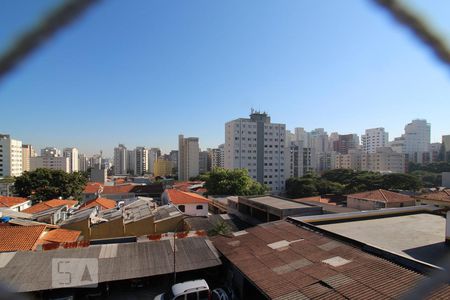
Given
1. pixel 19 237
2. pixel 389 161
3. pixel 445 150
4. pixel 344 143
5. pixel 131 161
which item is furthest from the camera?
pixel 344 143

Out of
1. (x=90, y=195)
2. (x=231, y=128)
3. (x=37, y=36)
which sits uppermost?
(x=231, y=128)

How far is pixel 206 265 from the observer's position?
328 inches

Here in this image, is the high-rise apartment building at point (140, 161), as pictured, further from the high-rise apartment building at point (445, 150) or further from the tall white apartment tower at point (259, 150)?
the high-rise apartment building at point (445, 150)

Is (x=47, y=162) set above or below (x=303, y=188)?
above

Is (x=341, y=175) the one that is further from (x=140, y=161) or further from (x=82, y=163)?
(x=82, y=163)

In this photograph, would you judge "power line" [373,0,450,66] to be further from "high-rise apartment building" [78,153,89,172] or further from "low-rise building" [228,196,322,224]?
"high-rise apartment building" [78,153,89,172]

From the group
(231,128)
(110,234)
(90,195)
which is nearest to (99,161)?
(231,128)

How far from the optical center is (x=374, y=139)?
82.9m

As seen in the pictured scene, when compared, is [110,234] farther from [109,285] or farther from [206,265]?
[206,265]

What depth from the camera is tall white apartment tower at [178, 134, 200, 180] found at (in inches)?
2394

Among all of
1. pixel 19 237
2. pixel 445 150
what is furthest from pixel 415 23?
pixel 445 150

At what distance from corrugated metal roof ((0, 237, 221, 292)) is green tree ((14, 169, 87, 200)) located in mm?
16600

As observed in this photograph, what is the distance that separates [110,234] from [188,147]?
160 ft

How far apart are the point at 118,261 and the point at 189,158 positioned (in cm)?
5266
